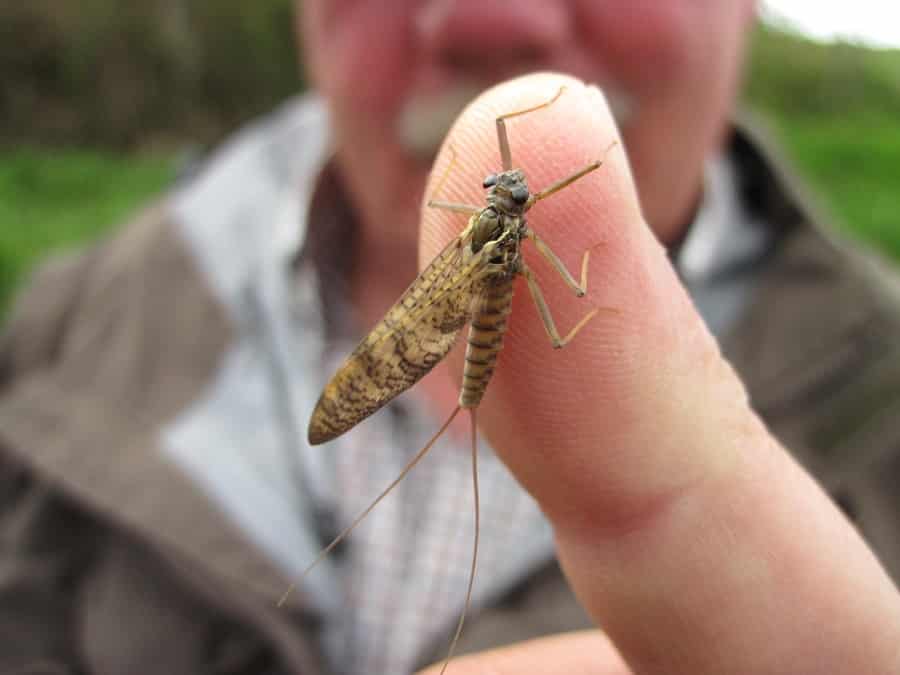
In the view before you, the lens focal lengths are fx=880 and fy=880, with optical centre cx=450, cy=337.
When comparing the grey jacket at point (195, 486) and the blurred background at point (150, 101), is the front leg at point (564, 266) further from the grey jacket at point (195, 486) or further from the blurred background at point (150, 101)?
the blurred background at point (150, 101)

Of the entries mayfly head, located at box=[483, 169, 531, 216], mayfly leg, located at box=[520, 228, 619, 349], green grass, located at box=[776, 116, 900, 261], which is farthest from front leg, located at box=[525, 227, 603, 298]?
green grass, located at box=[776, 116, 900, 261]

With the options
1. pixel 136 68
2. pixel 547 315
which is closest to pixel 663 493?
pixel 547 315

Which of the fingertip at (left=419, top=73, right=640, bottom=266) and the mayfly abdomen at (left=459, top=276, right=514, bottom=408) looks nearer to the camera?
the fingertip at (left=419, top=73, right=640, bottom=266)

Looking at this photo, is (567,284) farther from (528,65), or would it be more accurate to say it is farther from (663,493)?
(528,65)

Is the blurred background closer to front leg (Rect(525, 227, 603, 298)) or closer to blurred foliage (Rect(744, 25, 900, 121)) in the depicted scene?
blurred foliage (Rect(744, 25, 900, 121))

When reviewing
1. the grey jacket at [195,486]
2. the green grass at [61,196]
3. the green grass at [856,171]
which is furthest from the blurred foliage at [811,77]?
the grey jacket at [195,486]

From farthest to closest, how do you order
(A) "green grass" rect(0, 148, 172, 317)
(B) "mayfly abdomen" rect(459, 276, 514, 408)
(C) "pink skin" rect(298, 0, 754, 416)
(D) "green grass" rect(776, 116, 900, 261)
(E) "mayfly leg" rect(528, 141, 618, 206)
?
(D) "green grass" rect(776, 116, 900, 261), (A) "green grass" rect(0, 148, 172, 317), (C) "pink skin" rect(298, 0, 754, 416), (B) "mayfly abdomen" rect(459, 276, 514, 408), (E) "mayfly leg" rect(528, 141, 618, 206)
